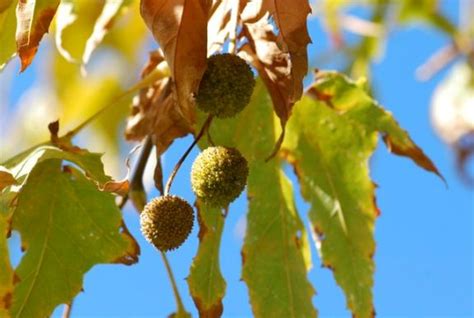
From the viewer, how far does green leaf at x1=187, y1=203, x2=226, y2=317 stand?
1.35 metres

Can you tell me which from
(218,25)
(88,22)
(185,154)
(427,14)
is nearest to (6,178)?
(185,154)

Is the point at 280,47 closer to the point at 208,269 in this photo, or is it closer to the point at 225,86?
the point at 225,86

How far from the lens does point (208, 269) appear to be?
1380mm

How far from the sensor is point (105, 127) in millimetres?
2473

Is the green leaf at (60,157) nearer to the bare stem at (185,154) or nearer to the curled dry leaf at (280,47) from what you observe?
the bare stem at (185,154)

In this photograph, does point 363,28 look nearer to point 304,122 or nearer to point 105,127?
point 105,127

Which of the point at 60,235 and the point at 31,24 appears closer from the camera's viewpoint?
the point at 31,24

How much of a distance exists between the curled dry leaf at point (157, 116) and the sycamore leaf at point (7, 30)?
218mm

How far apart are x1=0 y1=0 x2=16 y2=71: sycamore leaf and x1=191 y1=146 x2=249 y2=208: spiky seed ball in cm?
27

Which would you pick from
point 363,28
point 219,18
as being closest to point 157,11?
point 219,18

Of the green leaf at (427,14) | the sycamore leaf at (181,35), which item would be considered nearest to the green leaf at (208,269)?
the sycamore leaf at (181,35)

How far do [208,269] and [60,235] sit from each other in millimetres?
202

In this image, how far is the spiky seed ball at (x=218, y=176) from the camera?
50.0 inches

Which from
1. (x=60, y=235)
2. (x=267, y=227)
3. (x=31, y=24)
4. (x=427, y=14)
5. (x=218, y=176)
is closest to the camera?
(x=31, y=24)
